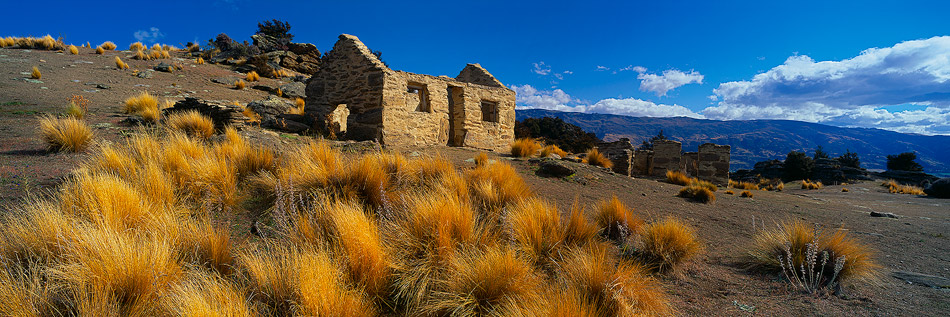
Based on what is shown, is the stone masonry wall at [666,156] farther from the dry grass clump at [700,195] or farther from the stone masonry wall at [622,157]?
the dry grass clump at [700,195]

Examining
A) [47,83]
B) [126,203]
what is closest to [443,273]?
[126,203]

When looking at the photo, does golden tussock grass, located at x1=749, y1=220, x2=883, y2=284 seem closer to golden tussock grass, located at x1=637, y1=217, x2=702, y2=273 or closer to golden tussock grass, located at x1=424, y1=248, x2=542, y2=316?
golden tussock grass, located at x1=637, y1=217, x2=702, y2=273

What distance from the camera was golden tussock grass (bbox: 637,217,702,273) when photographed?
10.6 ft

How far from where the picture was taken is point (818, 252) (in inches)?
124

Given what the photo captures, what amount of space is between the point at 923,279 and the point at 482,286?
423 cm

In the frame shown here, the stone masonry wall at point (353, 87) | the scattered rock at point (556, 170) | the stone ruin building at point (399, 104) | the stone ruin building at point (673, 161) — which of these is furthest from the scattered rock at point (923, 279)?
the stone ruin building at point (673, 161)

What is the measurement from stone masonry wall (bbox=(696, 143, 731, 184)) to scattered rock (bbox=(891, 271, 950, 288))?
13041 millimetres

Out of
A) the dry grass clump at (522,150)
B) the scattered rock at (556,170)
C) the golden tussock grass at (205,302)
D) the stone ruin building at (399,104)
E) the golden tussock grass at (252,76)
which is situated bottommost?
the golden tussock grass at (205,302)

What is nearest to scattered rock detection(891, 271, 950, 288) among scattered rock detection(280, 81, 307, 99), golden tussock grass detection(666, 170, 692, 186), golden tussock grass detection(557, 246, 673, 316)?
golden tussock grass detection(557, 246, 673, 316)

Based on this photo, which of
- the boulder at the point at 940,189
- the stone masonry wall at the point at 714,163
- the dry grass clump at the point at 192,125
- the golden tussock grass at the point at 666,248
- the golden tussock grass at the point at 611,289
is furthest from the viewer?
the stone masonry wall at the point at 714,163

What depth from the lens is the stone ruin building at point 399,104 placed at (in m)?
9.62

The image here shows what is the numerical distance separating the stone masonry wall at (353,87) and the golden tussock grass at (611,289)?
24.9ft

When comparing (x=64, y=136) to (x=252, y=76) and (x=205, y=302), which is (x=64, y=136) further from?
(x=252, y=76)

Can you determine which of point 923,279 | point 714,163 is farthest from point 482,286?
point 714,163
